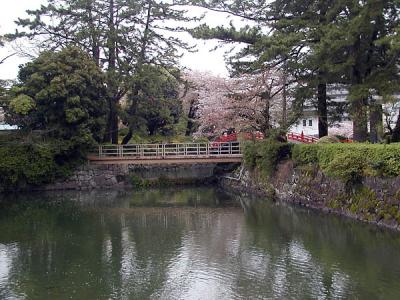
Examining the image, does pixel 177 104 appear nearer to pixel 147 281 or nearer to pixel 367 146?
pixel 367 146

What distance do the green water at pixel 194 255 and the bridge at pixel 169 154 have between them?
7.86m

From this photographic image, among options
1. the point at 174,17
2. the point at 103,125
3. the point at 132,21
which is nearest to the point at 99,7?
the point at 132,21

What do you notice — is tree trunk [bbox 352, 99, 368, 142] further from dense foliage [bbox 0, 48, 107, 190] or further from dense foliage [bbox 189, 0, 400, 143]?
dense foliage [bbox 0, 48, 107, 190]

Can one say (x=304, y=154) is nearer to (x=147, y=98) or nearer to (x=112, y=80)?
(x=147, y=98)

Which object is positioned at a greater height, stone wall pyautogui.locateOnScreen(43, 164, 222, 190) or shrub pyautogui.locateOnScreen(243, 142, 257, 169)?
shrub pyautogui.locateOnScreen(243, 142, 257, 169)

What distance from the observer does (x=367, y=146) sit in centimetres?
1781

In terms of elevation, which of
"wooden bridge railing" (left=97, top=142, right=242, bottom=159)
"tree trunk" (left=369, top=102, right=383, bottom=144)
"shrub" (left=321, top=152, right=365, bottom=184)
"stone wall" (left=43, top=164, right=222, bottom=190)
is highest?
"tree trunk" (left=369, top=102, right=383, bottom=144)

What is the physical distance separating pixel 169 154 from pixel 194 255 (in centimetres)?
1872

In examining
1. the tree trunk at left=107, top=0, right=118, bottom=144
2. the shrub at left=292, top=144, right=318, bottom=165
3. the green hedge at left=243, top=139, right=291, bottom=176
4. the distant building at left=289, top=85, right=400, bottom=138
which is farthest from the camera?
the tree trunk at left=107, top=0, right=118, bottom=144

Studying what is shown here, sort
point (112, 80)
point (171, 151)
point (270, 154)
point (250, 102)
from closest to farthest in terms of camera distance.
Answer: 1. point (270, 154)
2. point (250, 102)
3. point (112, 80)
4. point (171, 151)

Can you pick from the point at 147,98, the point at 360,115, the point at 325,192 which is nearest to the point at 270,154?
the point at 325,192

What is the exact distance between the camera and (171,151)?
3262 cm

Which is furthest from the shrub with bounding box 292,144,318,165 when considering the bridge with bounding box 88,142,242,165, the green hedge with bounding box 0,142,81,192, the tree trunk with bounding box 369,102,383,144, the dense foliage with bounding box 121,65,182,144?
the green hedge with bounding box 0,142,81,192

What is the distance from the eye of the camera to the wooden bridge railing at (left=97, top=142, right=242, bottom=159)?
103 ft
